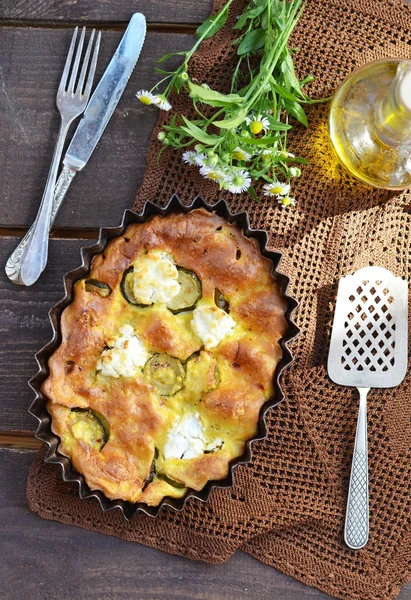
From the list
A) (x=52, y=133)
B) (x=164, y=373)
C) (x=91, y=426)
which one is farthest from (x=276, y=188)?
(x=91, y=426)

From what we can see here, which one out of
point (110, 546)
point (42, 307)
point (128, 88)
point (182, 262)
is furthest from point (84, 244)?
point (110, 546)

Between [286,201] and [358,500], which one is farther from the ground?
[286,201]

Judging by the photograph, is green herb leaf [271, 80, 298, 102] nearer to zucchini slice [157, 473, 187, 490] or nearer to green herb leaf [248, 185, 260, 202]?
green herb leaf [248, 185, 260, 202]

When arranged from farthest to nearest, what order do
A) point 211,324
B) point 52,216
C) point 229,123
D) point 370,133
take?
1. point 52,216
2. point 370,133
3. point 211,324
4. point 229,123

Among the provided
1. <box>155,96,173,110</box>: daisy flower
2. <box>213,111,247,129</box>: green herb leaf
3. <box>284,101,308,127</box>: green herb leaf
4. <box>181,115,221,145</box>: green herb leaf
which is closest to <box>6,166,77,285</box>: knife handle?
<box>155,96,173,110</box>: daisy flower

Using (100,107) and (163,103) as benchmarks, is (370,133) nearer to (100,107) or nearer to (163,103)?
(163,103)

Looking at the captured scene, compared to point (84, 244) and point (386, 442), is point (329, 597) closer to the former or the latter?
point (386, 442)

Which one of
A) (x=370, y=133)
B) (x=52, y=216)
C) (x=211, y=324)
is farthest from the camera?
(x=52, y=216)
